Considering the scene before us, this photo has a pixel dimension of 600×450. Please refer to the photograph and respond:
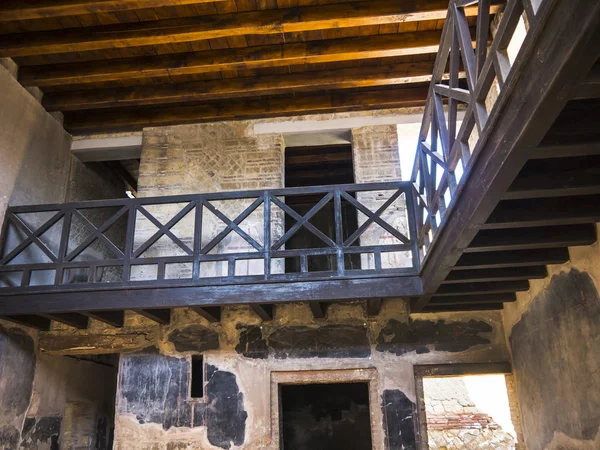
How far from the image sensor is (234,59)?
573 cm

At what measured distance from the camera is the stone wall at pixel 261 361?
17.5 ft

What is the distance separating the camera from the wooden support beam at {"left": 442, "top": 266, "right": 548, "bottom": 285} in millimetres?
4191

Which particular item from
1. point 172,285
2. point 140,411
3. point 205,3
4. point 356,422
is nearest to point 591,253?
point 172,285

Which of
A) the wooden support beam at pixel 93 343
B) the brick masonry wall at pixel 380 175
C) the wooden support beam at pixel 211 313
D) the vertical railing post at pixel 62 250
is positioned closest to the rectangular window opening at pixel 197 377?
the wooden support beam at pixel 211 313

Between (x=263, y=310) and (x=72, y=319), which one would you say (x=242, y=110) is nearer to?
(x=263, y=310)

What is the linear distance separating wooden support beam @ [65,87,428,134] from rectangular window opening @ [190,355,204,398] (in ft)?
10.5

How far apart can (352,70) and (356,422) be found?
20.1ft

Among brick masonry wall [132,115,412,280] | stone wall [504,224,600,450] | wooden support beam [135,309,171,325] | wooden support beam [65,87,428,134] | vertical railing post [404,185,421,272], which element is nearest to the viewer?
stone wall [504,224,600,450]

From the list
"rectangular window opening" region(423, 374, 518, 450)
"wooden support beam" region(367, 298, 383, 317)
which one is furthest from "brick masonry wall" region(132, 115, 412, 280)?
"rectangular window opening" region(423, 374, 518, 450)

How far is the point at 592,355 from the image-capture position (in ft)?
11.5

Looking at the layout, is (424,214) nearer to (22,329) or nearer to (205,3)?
(205,3)

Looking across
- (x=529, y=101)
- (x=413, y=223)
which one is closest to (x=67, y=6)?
(x=413, y=223)

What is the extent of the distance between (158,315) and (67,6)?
3299mm

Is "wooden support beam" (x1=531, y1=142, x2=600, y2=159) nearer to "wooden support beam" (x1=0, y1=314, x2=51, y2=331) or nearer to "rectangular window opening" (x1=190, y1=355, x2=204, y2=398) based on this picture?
"rectangular window opening" (x1=190, y1=355, x2=204, y2=398)
